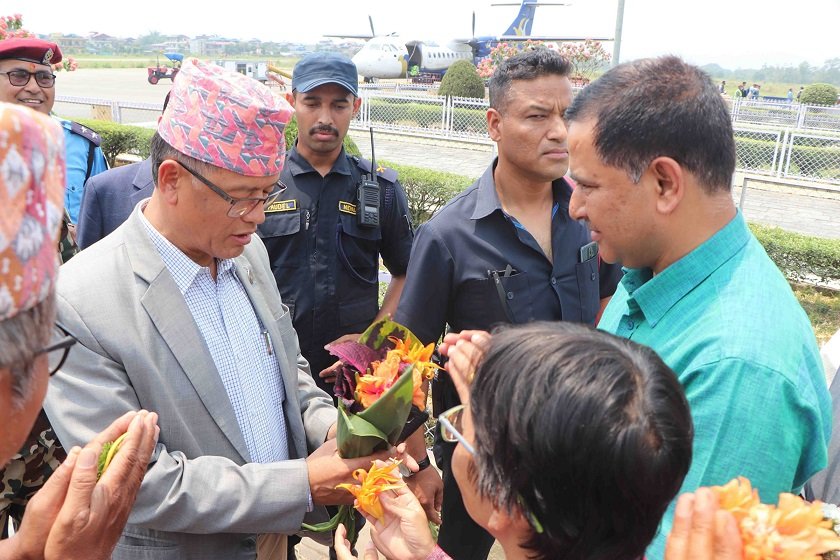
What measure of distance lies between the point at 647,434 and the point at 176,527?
138 cm

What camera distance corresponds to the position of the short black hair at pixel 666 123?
1.83 m

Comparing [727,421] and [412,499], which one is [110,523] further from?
[727,421]

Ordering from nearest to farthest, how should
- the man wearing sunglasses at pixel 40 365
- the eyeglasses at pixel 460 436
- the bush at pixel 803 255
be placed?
1. the man wearing sunglasses at pixel 40 365
2. the eyeglasses at pixel 460 436
3. the bush at pixel 803 255

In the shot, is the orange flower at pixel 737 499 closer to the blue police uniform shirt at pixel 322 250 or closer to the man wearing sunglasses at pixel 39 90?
the blue police uniform shirt at pixel 322 250

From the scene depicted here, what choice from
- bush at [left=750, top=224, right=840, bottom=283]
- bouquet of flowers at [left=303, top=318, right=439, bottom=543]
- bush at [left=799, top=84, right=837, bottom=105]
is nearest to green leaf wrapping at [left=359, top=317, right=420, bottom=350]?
bouquet of flowers at [left=303, top=318, right=439, bottom=543]

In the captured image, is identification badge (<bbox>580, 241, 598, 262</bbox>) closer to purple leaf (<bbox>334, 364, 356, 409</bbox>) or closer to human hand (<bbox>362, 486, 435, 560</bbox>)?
purple leaf (<bbox>334, 364, 356, 409</bbox>)

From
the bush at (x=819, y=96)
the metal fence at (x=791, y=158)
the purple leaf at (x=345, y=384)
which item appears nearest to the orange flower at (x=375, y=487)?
the purple leaf at (x=345, y=384)

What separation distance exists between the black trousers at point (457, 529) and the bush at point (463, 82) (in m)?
23.9

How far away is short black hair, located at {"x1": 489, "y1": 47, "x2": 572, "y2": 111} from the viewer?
3295 mm

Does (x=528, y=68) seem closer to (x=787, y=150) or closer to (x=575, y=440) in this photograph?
(x=575, y=440)

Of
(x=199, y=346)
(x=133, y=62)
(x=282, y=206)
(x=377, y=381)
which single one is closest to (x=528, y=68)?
(x=282, y=206)

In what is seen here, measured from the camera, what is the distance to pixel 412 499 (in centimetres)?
188

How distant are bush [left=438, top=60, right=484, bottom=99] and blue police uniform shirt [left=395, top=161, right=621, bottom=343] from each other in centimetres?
2354

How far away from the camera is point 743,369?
5.19 feet
